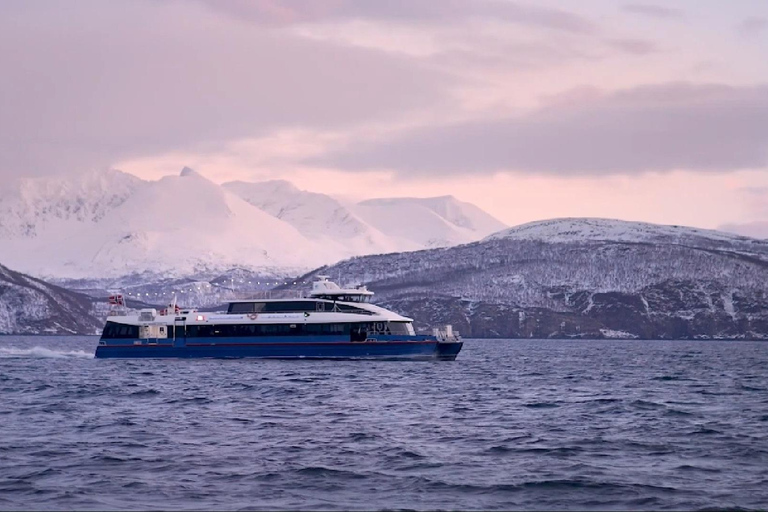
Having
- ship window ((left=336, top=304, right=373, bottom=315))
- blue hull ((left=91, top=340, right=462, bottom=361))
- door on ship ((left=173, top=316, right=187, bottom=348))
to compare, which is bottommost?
blue hull ((left=91, top=340, right=462, bottom=361))

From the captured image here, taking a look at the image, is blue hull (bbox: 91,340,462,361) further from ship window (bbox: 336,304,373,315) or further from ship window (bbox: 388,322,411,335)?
ship window (bbox: 336,304,373,315)

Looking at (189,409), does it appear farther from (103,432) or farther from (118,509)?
(118,509)

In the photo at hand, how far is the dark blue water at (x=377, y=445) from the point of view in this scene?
38188 millimetres

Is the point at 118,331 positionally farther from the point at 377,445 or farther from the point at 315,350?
the point at 377,445

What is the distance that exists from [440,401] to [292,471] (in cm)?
2959

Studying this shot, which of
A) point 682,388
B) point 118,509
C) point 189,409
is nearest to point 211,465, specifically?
point 118,509

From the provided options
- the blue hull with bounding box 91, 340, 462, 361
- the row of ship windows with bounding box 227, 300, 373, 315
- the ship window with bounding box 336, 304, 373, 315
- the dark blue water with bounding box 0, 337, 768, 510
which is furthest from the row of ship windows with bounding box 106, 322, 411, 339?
the dark blue water with bounding box 0, 337, 768, 510

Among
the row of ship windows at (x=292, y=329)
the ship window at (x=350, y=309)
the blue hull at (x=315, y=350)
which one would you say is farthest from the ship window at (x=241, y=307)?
the ship window at (x=350, y=309)

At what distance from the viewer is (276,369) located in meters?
106

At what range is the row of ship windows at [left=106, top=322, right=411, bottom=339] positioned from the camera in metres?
116

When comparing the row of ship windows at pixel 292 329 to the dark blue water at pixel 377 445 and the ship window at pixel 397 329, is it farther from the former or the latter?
the dark blue water at pixel 377 445

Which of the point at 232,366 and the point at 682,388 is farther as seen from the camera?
the point at 232,366

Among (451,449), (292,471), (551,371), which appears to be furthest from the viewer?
(551,371)

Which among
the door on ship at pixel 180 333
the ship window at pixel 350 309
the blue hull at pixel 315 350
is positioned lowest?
the blue hull at pixel 315 350
